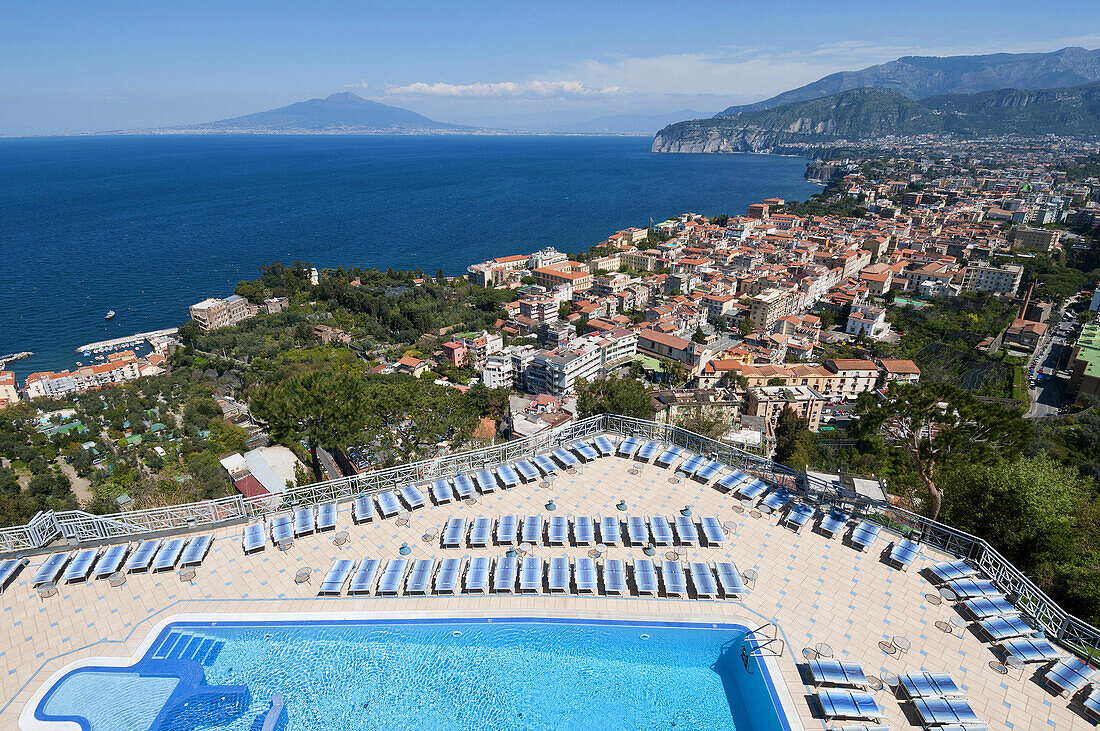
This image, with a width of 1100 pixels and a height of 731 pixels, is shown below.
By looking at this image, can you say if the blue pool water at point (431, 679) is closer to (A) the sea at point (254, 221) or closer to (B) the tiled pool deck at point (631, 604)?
(B) the tiled pool deck at point (631, 604)

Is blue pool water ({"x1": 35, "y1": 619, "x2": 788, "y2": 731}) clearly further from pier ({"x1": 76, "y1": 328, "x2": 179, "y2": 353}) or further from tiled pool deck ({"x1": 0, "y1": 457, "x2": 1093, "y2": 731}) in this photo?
pier ({"x1": 76, "y1": 328, "x2": 179, "y2": 353})

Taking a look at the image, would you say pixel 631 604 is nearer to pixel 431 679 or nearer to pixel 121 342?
pixel 431 679

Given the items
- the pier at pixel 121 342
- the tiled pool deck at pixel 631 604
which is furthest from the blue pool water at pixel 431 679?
the pier at pixel 121 342

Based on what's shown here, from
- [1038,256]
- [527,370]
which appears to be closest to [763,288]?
[527,370]

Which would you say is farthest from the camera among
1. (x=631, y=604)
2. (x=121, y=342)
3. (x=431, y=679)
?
(x=121, y=342)

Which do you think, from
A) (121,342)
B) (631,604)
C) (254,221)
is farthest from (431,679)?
(254,221)

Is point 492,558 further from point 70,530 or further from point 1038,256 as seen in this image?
point 1038,256
